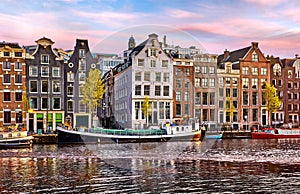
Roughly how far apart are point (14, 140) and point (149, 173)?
94.8ft

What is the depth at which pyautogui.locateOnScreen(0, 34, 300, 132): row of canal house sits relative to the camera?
6862 centimetres

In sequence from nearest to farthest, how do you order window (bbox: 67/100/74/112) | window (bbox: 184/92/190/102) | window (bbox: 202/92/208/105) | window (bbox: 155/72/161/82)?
1. window (bbox: 67/100/74/112)
2. window (bbox: 155/72/161/82)
3. window (bbox: 184/92/190/102)
4. window (bbox: 202/92/208/105)

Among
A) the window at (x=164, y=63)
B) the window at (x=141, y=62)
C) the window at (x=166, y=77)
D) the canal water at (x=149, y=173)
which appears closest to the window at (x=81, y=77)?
the window at (x=141, y=62)

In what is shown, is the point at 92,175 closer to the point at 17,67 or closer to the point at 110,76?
the point at 17,67

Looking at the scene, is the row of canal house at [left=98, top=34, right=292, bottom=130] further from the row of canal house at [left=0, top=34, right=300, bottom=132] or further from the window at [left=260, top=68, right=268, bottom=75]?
the window at [left=260, top=68, right=268, bottom=75]

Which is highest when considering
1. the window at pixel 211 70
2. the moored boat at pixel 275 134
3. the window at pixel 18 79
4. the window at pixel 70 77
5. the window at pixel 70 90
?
the window at pixel 211 70

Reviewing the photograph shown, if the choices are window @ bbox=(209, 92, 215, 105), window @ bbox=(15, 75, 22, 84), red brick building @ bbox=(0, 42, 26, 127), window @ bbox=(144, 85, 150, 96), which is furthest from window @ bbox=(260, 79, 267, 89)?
window @ bbox=(15, 75, 22, 84)

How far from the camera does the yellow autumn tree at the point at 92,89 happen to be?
68375 millimetres

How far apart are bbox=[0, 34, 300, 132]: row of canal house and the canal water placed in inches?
1116

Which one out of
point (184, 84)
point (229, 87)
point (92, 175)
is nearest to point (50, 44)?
point (184, 84)

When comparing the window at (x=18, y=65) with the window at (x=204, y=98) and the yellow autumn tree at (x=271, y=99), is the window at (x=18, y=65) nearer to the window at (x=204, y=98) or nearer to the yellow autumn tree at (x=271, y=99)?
the window at (x=204, y=98)

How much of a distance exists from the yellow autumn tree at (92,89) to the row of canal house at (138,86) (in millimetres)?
3904

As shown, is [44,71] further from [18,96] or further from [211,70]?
[211,70]

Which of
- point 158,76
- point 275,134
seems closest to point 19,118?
point 158,76
